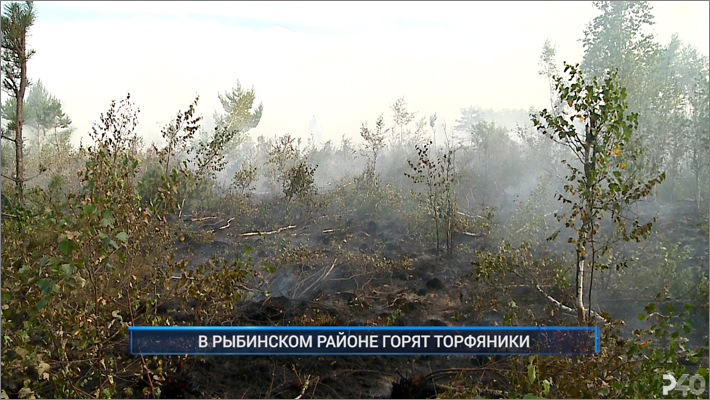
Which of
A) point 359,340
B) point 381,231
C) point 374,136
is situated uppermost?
point 374,136

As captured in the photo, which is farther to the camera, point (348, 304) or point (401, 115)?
point (401, 115)

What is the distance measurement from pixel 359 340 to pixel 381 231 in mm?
5047

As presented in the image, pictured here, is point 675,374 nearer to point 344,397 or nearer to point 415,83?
point 344,397

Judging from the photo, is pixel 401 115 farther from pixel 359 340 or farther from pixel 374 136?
pixel 359 340

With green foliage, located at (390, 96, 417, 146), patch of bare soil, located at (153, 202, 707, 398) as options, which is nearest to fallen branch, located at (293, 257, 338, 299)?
patch of bare soil, located at (153, 202, 707, 398)

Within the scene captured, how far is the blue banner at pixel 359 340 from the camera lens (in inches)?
215

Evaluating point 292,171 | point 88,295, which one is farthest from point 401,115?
point 88,295

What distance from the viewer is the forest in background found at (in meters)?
4.90

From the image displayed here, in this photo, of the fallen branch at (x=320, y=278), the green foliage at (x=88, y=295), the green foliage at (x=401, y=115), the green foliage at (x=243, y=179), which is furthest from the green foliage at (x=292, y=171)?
the green foliage at (x=88, y=295)

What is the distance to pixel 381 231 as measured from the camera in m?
11.6

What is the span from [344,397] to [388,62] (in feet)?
33.6

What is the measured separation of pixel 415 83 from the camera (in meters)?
14.8

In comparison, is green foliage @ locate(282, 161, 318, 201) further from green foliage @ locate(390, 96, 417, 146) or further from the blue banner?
the blue banner

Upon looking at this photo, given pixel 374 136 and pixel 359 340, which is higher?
pixel 374 136
